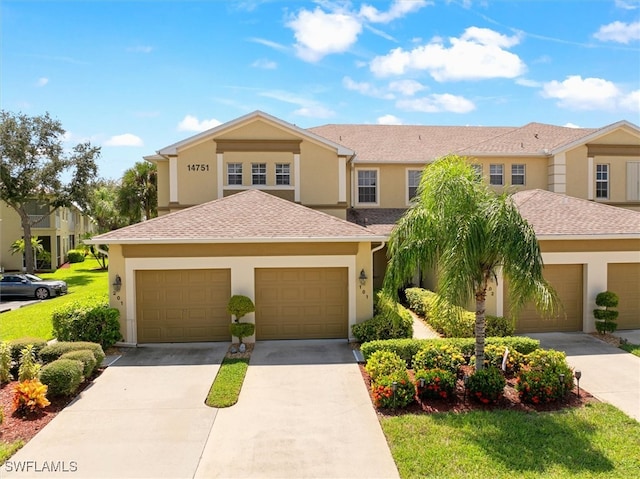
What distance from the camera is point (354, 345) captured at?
12.0 m

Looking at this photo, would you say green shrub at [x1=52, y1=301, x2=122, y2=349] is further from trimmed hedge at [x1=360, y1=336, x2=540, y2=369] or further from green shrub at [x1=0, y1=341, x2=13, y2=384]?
trimmed hedge at [x1=360, y1=336, x2=540, y2=369]

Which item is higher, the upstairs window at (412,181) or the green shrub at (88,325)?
the upstairs window at (412,181)

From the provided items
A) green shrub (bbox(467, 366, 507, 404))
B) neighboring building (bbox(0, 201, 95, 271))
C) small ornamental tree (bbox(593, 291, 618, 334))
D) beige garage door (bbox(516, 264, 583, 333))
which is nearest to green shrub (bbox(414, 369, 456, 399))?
green shrub (bbox(467, 366, 507, 404))

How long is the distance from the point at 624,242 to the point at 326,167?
10.8 meters

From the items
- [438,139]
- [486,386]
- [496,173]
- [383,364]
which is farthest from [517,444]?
[438,139]

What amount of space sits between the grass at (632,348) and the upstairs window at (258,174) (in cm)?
1343

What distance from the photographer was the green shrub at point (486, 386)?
812 centimetres

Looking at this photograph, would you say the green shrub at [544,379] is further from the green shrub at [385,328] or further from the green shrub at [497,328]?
the green shrub at [385,328]

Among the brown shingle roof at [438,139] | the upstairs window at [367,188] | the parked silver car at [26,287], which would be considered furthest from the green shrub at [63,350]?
the parked silver car at [26,287]

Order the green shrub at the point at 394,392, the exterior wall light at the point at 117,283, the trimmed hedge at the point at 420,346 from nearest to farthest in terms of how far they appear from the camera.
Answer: the green shrub at the point at 394,392, the trimmed hedge at the point at 420,346, the exterior wall light at the point at 117,283

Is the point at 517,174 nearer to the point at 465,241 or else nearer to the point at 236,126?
the point at 236,126

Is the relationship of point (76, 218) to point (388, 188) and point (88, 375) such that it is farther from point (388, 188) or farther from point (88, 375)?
point (88, 375)

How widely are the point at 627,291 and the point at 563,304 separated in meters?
2.25

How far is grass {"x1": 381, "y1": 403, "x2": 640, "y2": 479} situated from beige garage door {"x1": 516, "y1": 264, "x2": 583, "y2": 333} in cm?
540
